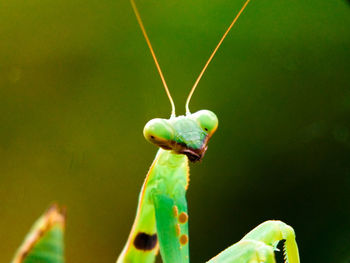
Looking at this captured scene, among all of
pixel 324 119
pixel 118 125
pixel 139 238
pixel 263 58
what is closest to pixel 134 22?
pixel 118 125

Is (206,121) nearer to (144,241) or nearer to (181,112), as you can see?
(144,241)

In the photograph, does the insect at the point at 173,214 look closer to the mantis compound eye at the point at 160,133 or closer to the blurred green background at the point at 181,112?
the mantis compound eye at the point at 160,133

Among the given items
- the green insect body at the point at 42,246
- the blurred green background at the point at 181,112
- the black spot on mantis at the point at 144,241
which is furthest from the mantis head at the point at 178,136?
the blurred green background at the point at 181,112

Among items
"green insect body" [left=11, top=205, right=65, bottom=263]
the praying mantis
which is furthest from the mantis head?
"green insect body" [left=11, top=205, right=65, bottom=263]

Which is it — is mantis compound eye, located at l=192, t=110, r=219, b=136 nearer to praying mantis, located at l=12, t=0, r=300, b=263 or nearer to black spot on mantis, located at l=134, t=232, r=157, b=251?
praying mantis, located at l=12, t=0, r=300, b=263

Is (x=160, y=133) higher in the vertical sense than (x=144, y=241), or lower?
higher

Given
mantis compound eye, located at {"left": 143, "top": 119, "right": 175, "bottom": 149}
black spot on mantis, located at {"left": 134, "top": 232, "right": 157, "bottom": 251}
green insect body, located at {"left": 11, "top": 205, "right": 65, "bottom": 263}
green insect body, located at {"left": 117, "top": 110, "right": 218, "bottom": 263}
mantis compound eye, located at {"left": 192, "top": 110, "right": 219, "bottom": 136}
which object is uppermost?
green insect body, located at {"left": 11, "top": 205, "right": 65, "bottom": 263}

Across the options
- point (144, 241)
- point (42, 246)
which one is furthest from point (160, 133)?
point (42, 246)
